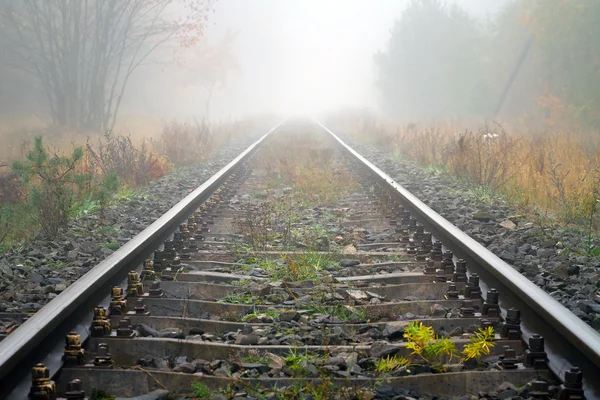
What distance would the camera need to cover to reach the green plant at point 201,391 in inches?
113

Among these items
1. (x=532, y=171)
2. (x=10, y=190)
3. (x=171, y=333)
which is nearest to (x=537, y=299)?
(x=171, y=333)

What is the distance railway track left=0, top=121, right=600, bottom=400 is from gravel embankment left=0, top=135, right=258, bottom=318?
0.45 meters

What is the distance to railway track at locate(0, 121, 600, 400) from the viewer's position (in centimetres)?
294

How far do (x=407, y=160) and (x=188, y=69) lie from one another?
38.5 m

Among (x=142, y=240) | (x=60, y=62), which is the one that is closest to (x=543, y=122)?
(x=60, y=62)

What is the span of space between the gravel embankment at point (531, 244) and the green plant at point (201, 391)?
205 cm

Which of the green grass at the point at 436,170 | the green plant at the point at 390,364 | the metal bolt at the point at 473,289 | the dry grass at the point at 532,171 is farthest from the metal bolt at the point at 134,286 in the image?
the green grass at the point at 436,170

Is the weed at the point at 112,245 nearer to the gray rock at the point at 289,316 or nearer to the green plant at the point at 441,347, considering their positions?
the gray rock at the point at 289,316

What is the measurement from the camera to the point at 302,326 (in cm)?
377

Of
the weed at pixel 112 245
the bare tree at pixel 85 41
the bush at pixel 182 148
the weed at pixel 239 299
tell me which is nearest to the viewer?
the weed at pixel 239 299

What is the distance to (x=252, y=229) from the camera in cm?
618

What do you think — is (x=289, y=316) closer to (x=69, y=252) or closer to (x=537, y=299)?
(x=537, y=299)

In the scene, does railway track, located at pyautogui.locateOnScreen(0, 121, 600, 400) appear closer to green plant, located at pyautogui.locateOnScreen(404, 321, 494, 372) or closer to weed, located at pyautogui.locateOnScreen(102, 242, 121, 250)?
green plant, located at pyautogui.locateOnScreen(404, 321, 494, 372)

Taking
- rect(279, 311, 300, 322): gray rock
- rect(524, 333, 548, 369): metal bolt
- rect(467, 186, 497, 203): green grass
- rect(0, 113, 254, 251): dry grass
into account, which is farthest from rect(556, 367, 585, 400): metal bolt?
rect(467, 186, 497, 203): green grass
